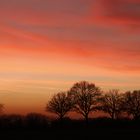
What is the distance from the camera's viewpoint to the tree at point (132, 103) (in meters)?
106

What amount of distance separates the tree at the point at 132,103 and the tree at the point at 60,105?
17995mm

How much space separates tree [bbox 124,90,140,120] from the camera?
10638 cm

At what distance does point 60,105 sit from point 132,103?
22.2m

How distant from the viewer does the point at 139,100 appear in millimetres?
109500

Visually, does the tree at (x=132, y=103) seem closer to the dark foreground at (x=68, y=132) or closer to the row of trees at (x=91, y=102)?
the row of trees at (x=91, y=102)

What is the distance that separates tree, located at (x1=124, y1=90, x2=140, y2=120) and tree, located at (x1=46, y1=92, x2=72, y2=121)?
1800 centimetres

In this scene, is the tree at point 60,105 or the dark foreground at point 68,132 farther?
the tree at point 60,105

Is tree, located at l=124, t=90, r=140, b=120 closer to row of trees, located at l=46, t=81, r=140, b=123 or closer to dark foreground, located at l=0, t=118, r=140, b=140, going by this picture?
row of trees, located at l=46, t=81, r=140, b=123

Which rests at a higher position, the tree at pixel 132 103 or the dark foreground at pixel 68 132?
the tree at pixel 132 103

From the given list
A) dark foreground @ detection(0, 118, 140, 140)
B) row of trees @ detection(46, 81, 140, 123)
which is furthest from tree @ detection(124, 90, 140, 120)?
→ dark foreground @ detection(0, 118, 140, 140)

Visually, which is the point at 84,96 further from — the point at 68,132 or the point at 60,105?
the point at 68,132

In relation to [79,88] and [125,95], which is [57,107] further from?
[125,95]

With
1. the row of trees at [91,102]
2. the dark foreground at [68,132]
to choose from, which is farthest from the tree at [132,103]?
the dark foreground at [68,132]

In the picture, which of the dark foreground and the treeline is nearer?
the dark foreground
